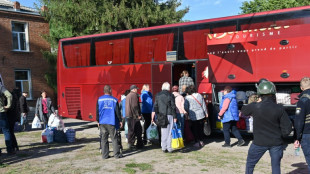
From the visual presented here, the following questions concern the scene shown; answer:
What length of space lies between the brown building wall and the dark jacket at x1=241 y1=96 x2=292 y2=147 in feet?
60.2

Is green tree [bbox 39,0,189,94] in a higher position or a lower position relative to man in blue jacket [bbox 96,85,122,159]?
higher

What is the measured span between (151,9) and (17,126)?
1055 cm

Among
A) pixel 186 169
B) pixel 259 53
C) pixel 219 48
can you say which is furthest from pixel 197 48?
pixel 186 169

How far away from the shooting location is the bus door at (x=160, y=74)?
10.2m

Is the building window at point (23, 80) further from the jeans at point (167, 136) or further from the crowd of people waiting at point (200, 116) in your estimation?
the jeans at point (167, 136)

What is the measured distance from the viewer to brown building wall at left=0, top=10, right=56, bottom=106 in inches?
765

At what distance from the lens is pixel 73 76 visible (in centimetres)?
1315

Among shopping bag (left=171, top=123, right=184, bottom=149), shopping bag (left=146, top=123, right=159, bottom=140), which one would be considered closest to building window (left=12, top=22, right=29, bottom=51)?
shopping bag (left=146, top=123, right=159, bottom=140)

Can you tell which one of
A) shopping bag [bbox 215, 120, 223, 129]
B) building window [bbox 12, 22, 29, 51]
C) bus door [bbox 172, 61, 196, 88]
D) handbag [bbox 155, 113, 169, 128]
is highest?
building window [bbox 12, 22, 29, 51]

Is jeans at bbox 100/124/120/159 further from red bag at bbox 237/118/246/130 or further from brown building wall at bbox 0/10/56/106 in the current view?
brown building wall at bbox 0/10/56/106

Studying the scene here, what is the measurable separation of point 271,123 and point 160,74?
646cm

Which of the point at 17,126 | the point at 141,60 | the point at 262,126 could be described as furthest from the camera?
the point at 17,126

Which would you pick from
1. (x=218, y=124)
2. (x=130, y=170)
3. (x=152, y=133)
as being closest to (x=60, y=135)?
(x=152, y=133)

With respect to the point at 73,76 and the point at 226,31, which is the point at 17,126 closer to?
the point at 73,76
